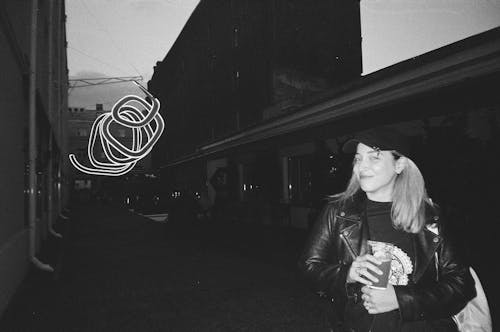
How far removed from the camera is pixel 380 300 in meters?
1.59

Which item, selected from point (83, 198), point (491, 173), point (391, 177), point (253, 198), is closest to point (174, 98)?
point (83, 198)

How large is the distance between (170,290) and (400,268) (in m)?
4.47

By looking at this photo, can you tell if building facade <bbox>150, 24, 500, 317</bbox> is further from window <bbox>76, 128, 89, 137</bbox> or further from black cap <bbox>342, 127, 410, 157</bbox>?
window <bbox>76, 128, 89, 137</bbox>

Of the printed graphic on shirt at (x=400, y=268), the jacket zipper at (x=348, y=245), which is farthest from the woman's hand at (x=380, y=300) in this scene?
the jacket zipper at (x=348, y=245)

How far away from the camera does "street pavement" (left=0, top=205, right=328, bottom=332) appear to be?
4.23m

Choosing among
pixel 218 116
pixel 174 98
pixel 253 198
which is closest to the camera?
pixel 253 198

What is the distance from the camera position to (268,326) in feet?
13.4

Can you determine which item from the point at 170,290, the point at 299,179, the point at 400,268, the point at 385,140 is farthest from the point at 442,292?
the point at 299,179

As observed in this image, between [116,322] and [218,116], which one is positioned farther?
[218,116]

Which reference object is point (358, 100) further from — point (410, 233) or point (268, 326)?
point (410, 233)

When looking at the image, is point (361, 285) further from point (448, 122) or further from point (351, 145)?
point (448, 122)

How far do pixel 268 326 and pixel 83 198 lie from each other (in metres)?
42.8

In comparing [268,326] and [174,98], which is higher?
[174,98]

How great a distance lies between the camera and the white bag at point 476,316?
1654 mm
